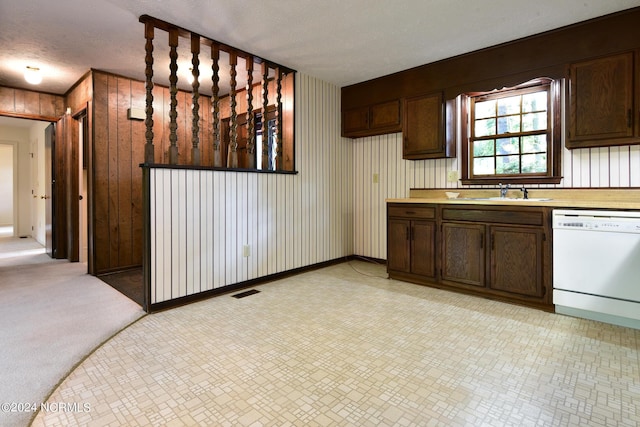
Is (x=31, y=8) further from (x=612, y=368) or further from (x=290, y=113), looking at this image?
(x=612, y=368)

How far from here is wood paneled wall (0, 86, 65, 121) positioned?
15.3 ft

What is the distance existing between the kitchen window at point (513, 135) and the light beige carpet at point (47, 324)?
3.74 meters

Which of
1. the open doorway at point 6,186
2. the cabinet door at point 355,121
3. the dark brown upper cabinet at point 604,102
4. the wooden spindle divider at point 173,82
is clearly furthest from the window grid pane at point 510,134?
the open doorway at point 6,186

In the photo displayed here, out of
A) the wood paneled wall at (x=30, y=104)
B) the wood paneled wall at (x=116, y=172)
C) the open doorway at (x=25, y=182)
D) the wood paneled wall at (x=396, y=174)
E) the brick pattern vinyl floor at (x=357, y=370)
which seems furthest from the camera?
the open doorway at (x=25, y=182)

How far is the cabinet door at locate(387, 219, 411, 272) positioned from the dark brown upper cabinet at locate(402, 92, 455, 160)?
0.86 m

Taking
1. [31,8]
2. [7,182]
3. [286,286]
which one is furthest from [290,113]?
[7,182]

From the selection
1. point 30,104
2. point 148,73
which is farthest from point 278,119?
point 30,104

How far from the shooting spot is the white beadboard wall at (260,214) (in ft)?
9.64

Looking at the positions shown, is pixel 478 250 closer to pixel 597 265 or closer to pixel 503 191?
pixel 503 191

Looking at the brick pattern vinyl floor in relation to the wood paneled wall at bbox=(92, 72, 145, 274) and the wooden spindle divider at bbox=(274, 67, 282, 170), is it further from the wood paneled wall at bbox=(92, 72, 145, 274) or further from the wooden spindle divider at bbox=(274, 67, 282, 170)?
the wood paneled wall at bbox=(92, 72, 145, 274)

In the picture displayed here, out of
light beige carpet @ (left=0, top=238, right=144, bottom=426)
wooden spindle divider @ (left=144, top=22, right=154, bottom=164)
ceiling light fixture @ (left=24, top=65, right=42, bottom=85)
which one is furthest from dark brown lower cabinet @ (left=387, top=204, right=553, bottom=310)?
ceiling light fixture @ (left=24, top=65, right=42, bottom=85)

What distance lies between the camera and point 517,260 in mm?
2902

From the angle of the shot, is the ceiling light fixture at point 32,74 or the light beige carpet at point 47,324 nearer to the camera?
the light beige carpet at point 47,324

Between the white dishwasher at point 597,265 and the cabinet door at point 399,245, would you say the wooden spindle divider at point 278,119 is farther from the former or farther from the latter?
the white dishwasher at point 597,265
